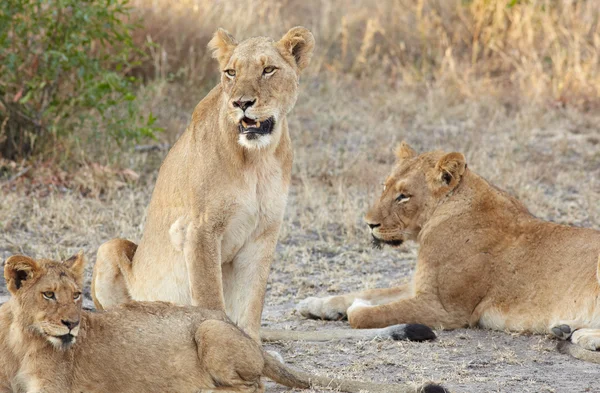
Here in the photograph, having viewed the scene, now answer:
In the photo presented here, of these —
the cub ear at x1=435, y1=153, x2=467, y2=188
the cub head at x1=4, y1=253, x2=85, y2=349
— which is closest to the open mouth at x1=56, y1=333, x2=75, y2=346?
the cub head at x1=4, y1=253, x2=85, y2=349

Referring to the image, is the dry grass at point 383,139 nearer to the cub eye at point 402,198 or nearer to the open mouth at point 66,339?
the cub eye at point 402,198

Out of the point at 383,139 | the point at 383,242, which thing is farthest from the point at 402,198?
the point at 383,139

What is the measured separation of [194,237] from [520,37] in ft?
23.8

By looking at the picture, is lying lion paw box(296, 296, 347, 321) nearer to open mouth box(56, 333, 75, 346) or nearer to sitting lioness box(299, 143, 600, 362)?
sitting lioness box(299, 143, 600, 362)

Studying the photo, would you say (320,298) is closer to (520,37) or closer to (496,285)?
(496,285)

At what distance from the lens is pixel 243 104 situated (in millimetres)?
4555

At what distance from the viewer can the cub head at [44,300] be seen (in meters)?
3.80

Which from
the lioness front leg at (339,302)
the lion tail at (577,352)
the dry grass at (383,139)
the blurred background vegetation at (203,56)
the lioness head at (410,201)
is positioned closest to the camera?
the lion tail at (577,352)

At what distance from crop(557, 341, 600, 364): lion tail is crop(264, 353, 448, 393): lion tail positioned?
1.08 meters

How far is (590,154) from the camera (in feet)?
30.3

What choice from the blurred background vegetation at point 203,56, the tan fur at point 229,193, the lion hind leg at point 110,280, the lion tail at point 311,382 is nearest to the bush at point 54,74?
the blurred background vegetation at point 203,56

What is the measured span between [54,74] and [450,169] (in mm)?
3767

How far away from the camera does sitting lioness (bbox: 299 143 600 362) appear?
509 cm

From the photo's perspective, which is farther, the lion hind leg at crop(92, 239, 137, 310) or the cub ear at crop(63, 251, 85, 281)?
the lion hind leg at crop(92, 239, 137, 310)
